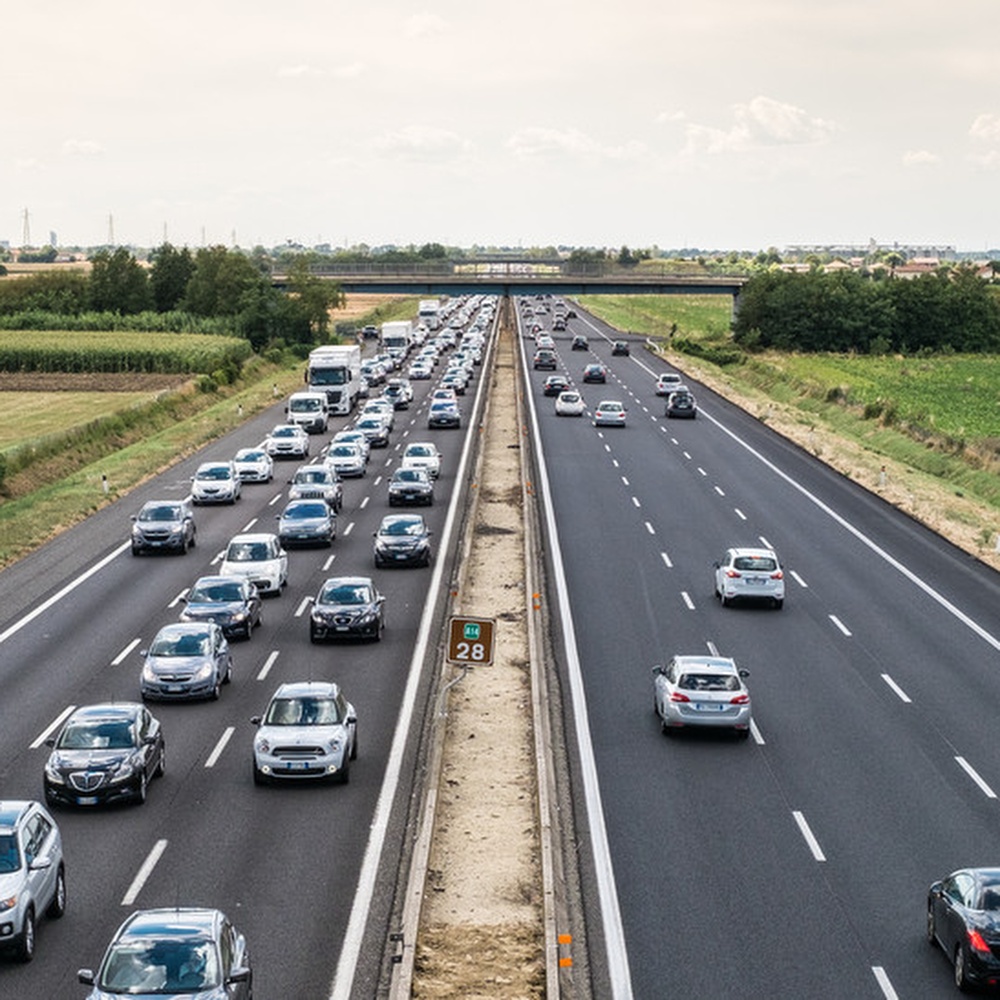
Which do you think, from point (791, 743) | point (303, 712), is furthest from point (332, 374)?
point (303, 712)

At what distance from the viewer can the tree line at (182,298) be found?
140250 mm

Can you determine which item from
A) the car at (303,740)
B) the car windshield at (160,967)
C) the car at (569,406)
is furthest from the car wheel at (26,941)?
the car at (569,406)

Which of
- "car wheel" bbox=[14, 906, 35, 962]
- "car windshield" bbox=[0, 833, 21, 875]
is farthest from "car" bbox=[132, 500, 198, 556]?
"car wheel" bbox=[14, 906, 35, 962]

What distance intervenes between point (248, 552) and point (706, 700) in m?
16.7

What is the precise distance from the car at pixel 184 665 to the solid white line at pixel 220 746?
1.81m

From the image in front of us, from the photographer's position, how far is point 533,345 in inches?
5861

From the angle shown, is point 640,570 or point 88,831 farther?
point 640,570

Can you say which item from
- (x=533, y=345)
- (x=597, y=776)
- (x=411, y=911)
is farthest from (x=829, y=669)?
(x=533, y=345)

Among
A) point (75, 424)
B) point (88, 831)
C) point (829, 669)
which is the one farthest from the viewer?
point (75, 424)

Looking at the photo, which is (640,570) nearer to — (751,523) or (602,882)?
(751,523)

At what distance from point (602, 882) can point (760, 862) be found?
7.77ft

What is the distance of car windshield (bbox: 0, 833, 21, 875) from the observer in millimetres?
19000

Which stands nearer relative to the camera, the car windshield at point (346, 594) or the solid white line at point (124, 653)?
the solid white line at point (124, 653)

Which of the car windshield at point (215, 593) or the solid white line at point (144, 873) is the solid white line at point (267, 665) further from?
the solid white line at point (144, 873)
